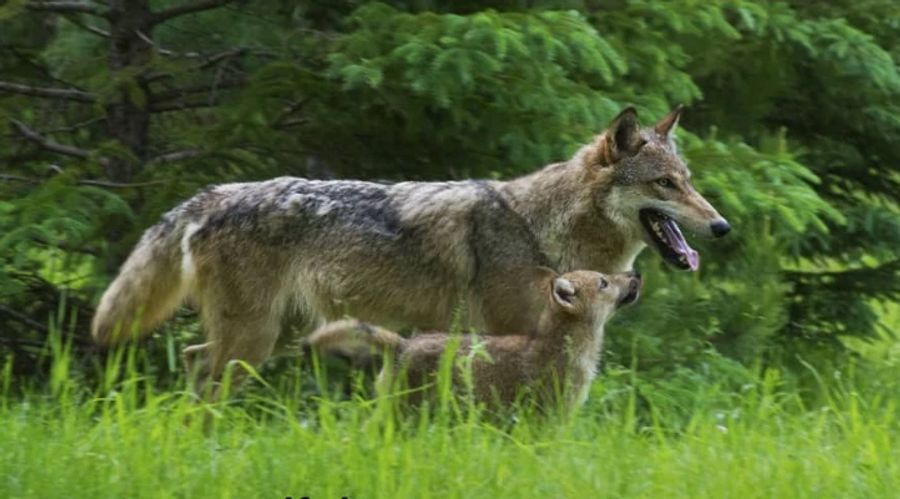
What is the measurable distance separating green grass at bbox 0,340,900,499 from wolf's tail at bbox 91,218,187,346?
1312 mm

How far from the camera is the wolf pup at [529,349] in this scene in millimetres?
6414

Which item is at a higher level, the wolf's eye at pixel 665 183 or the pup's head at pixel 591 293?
the wolf's eye at pixel 665 183

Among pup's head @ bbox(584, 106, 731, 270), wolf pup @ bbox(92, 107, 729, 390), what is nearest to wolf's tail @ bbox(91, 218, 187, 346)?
wolf pup @ bbox(92, 107, 729, 390)

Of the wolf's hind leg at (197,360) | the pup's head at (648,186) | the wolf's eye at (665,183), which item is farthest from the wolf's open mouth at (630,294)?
the wolf's hind leg at (197,360)

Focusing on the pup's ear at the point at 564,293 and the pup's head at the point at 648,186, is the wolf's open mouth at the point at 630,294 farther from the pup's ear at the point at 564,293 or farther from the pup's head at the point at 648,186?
the pup's head at the point at 648,186

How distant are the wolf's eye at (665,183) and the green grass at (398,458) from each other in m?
1.52

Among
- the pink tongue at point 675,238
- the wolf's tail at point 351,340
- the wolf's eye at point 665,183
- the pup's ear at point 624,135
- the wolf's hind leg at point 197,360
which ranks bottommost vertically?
the wolf's hind leg at point 197,360

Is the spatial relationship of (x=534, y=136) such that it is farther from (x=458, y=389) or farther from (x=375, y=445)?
(x=375, y=445)

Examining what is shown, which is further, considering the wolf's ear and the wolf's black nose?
the wolf's ear

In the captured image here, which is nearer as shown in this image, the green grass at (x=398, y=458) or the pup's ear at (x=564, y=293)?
the green grass at (x=398, y=458)

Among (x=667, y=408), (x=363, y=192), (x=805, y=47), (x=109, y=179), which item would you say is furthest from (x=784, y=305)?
(x=109, y=179)

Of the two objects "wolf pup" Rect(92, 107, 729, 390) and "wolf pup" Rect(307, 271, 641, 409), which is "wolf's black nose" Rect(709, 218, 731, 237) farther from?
"wolf pup" Rect(307, 271, 641, 409)

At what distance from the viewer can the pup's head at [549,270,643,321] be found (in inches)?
260

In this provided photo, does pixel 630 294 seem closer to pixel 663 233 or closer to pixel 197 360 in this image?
pixel 663 233
